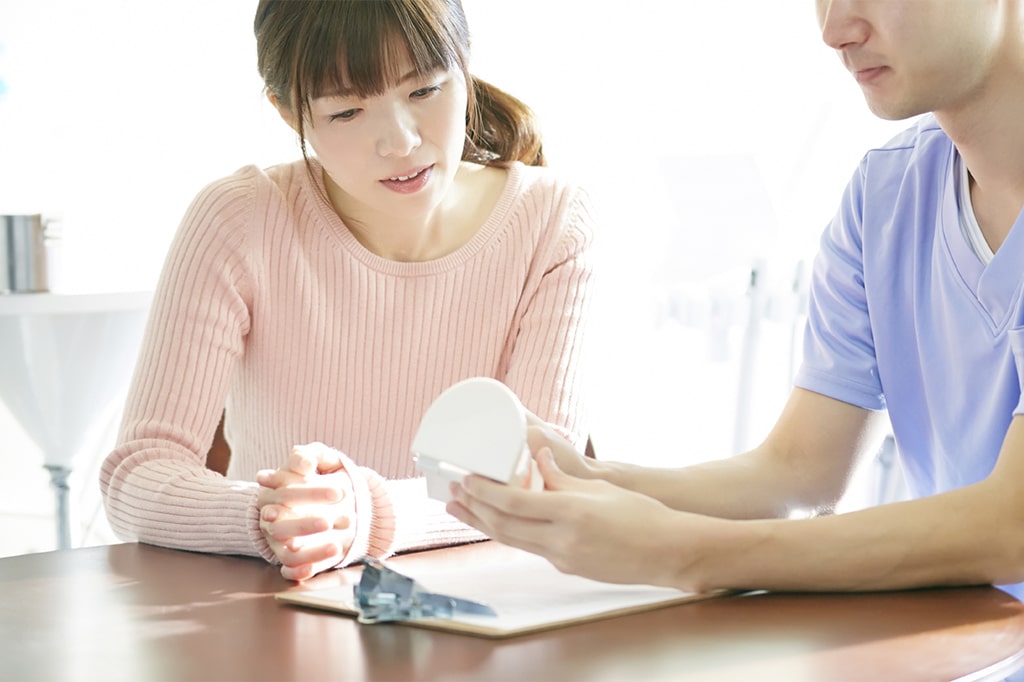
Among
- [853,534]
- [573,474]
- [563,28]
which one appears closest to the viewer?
[853,534]

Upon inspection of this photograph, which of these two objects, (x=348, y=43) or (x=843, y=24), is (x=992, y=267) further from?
(x=348, y=43)

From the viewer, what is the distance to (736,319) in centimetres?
338

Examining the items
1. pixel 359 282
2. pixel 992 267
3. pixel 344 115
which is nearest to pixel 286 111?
pixel 344 115

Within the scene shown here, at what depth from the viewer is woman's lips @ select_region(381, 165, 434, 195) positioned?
4.93 ft

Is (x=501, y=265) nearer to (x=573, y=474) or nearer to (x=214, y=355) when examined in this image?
(x=214, y=355)

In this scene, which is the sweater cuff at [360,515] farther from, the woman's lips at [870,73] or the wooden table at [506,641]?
the woman's lips at [870,73]

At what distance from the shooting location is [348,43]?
1.40m

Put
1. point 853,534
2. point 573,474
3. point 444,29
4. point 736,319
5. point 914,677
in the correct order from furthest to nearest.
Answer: point 736,319
point 444,29
point 573,474
point 853,534
point 914,677

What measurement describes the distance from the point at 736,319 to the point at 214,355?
209 cm

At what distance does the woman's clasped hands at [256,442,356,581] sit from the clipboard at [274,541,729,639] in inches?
0.9

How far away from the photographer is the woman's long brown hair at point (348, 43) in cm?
141

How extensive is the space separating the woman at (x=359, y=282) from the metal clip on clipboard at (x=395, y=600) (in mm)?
266

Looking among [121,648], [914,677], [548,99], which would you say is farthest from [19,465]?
[914,677]

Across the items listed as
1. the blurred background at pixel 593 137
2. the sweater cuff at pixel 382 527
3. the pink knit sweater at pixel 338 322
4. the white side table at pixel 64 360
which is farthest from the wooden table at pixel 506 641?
the blurred background at pixel 593 137
